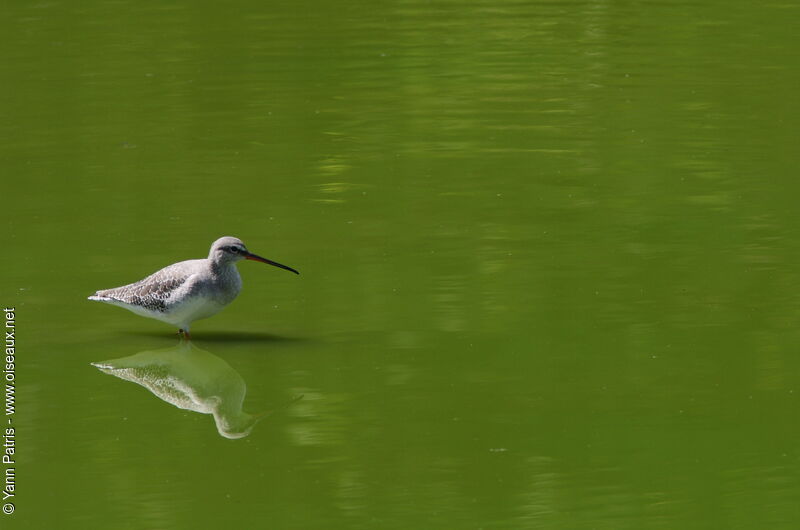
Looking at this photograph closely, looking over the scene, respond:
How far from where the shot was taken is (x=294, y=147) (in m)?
14.1

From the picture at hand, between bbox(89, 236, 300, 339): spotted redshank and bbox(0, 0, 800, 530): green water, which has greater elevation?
bbox(89, 236, 300, 339): spotted redshank

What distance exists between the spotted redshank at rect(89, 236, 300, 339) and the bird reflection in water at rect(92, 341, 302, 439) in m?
0.25

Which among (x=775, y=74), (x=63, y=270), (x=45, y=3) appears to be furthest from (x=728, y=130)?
(x=45, y=3)

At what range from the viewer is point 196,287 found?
9133mm

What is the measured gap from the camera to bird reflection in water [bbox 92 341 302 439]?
852 centimetres

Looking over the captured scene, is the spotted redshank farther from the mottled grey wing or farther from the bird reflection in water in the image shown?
the bird reflection in water

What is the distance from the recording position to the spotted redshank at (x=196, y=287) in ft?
30.1

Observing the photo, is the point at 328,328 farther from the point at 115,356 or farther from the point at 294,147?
the point at 294,147

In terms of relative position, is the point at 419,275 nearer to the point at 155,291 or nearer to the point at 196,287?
the point at 196,287

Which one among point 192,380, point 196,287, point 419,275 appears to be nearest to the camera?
point 192,380

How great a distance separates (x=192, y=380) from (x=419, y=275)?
2039 millimetres

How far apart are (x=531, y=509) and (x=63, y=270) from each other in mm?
4682

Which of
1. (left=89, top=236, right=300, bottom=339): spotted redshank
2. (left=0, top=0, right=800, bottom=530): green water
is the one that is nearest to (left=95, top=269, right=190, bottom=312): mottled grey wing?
(left=89, top=236, right=300, bottom=339): spotted redshank

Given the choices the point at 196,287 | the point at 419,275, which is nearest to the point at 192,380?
the point at 196,287
